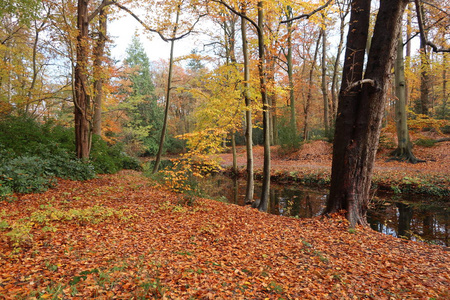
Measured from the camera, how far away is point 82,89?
815 cm

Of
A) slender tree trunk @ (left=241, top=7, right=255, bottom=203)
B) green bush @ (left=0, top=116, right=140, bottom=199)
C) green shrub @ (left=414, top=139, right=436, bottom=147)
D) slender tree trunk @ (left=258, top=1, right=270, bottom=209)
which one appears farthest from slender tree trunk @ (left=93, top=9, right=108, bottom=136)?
green shrub @ (left=414, top=139, right=436, bottom=147)

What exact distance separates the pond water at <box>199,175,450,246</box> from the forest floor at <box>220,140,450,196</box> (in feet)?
1.68

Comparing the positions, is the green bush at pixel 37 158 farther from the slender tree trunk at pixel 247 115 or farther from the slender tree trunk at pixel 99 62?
the slender tree trunk at pixel 247 115

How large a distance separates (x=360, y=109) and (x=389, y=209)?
4.63 metres

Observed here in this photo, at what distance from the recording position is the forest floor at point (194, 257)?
96.3 inches

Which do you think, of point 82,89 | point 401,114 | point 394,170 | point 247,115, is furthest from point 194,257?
point 401,114

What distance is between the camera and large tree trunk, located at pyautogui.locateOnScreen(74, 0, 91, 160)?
777 centimetres

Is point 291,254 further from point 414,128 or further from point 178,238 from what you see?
point 414,128

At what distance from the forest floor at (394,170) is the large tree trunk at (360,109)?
5.45m

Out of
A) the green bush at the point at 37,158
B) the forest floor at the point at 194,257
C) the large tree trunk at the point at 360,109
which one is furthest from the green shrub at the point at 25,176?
the large tree trunk at the point at 360,109

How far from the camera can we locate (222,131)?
7.70 metres

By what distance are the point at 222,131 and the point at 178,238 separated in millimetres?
4298

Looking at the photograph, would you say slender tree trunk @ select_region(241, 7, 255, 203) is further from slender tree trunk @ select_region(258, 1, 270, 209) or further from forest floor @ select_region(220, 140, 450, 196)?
forest floor @ select_region(220, 140, 450, 196)

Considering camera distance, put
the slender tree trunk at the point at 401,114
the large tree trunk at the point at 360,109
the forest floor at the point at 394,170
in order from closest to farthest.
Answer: the large tree trunk at the point at 360,109 → the forest floor at the point at 394,170 → the slender tree trunk at the point at 401,114
